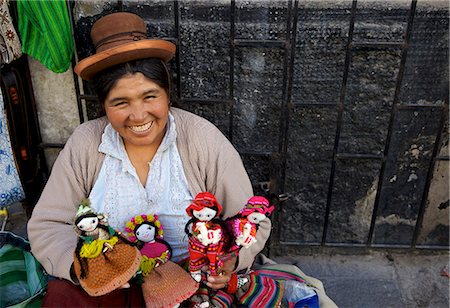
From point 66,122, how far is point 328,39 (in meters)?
1.41

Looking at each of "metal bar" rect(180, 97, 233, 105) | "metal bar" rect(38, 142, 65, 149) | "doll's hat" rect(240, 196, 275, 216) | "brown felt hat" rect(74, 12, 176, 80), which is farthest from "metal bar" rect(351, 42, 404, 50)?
"metal bar" rect(38, 142, 65, 149)

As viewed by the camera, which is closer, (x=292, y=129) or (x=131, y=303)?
(x=131, y=303)

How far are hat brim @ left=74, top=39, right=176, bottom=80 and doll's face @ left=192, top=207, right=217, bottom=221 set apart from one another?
0.66m

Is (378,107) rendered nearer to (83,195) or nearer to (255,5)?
(255,5)

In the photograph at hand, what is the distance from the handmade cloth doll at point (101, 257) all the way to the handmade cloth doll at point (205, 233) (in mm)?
219

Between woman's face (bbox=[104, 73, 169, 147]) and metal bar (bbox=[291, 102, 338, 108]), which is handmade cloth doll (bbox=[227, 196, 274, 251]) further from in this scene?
metal bar (bbox=[291, 102, 338, 108])

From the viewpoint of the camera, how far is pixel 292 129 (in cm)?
258

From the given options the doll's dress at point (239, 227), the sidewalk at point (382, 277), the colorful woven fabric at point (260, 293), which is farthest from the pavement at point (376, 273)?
the doll's dress at point (239, 227)

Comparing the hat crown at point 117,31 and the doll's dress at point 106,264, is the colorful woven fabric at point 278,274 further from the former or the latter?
the hat crown at point 117,31

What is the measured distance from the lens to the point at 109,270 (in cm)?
179

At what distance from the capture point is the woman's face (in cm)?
197

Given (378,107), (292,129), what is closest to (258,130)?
(292,129)

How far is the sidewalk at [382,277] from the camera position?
2.67 metres

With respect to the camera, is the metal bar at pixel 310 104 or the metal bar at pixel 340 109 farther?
the metal bar at pixel 310 104
